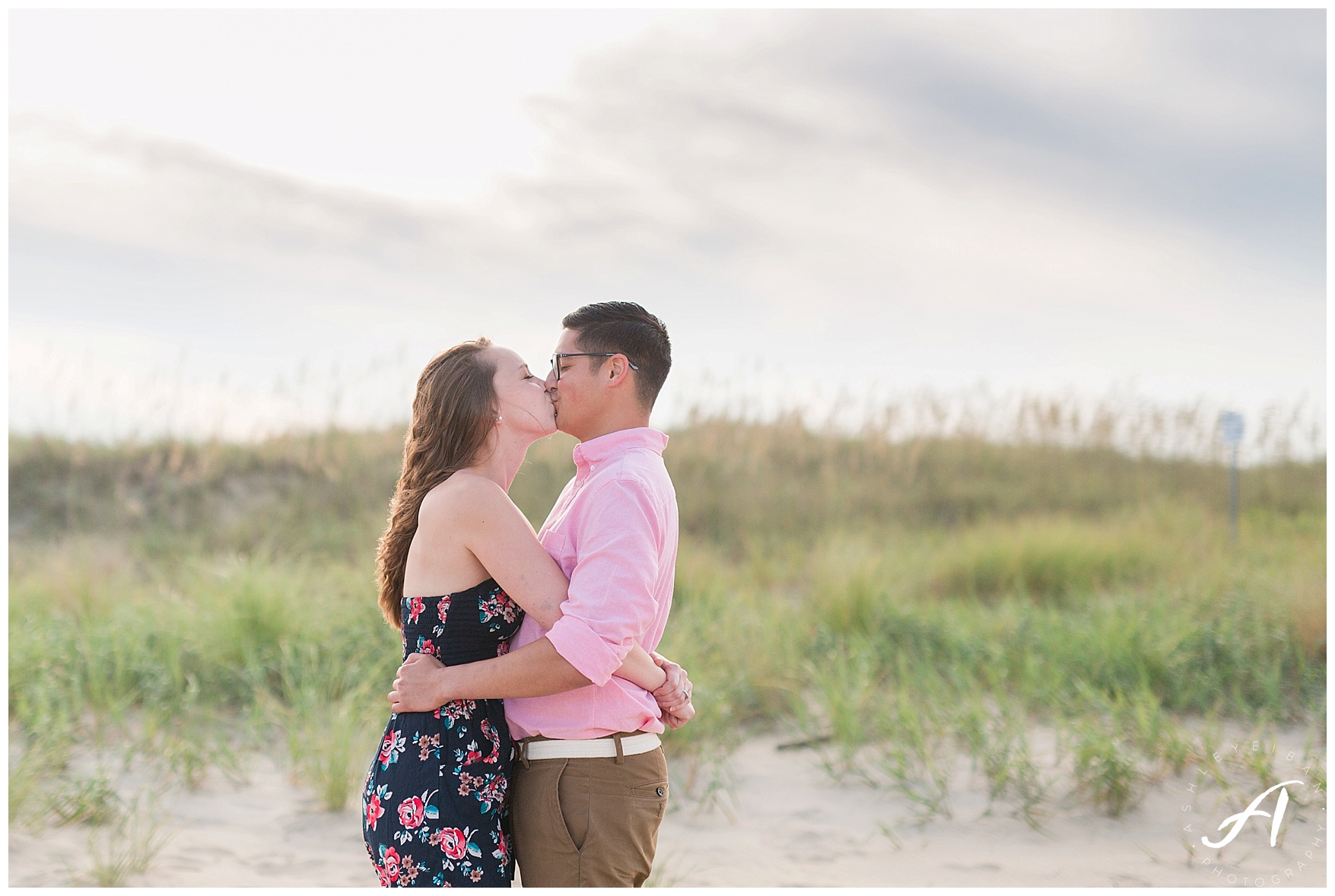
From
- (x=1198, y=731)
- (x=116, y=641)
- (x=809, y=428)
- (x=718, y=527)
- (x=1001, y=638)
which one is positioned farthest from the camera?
(x=809, y=428)

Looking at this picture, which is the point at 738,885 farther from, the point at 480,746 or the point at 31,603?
the point at 31,603

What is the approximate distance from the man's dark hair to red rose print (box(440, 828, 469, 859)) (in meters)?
1.17

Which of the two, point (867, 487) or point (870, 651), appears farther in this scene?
point (867, 487)

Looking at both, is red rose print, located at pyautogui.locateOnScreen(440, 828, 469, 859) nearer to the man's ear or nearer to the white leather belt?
the white leather belt

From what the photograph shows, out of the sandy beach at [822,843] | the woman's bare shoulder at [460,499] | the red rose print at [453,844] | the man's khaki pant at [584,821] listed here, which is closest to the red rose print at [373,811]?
the red rose print at [453,844]

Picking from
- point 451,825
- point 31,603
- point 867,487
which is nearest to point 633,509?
point 451,825

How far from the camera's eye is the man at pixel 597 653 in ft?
7.48

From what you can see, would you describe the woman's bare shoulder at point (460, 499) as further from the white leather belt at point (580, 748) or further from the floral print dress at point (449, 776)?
the white leather belt at point (580, 748)

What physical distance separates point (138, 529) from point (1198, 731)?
1070cm

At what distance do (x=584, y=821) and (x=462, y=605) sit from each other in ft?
1.98

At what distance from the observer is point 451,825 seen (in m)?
2.34

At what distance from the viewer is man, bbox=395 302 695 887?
2.28 metres

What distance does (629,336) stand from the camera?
262cm

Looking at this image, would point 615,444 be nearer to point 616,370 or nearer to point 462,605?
point 616,370
